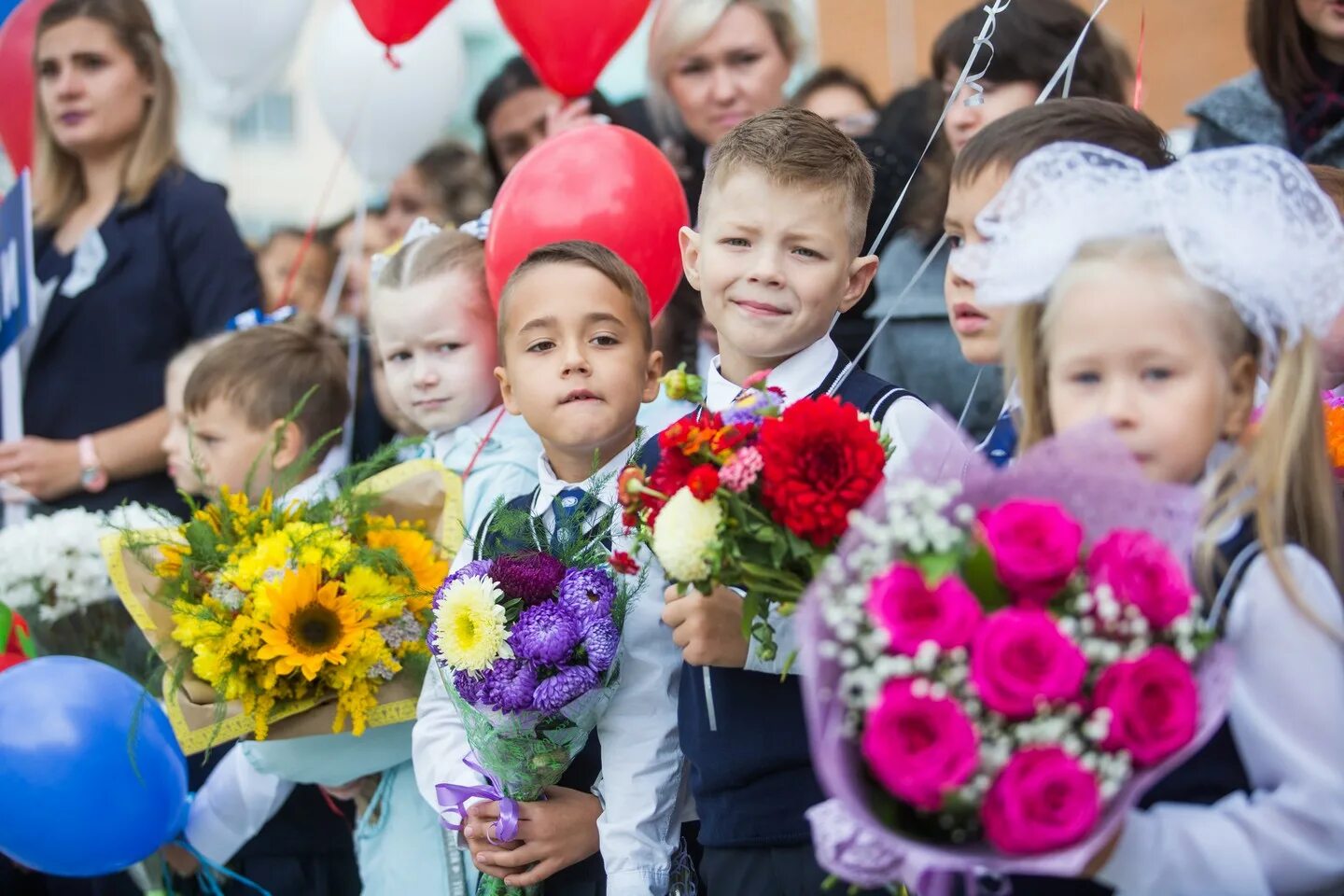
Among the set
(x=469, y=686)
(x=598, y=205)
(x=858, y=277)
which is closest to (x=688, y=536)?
(x=469, y=686)

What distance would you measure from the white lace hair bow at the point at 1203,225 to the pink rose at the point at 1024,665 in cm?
52

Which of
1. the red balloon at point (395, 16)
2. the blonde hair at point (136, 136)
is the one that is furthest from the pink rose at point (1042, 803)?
the blonde hair at point (136, 136)

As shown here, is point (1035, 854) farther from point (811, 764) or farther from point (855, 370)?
point (855, 370)

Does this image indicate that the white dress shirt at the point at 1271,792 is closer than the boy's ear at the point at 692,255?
Yes

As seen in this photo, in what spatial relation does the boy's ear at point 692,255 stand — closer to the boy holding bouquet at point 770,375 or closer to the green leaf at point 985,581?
the boy holding bouquet at point 770,375

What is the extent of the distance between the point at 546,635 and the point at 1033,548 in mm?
964

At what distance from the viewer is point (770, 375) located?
2678 millimetres

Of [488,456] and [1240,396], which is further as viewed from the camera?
[488,456]

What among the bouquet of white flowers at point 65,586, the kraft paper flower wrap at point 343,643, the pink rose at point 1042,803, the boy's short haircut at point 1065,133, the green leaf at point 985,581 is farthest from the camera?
the bouquet of white flowers at point 65,586

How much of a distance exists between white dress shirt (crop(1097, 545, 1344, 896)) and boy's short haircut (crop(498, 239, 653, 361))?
1.37m

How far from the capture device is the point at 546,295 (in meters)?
2.83

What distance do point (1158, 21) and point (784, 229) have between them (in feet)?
11.7

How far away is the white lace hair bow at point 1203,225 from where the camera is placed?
1857 mm

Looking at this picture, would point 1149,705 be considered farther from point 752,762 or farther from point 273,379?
point 273,379
